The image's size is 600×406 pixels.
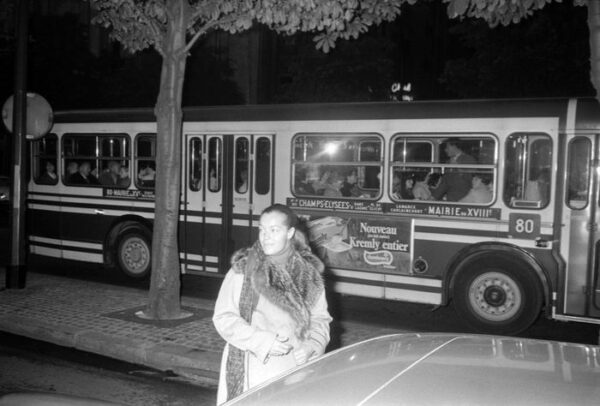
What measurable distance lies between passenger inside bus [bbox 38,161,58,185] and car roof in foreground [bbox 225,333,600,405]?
1086 centimetres

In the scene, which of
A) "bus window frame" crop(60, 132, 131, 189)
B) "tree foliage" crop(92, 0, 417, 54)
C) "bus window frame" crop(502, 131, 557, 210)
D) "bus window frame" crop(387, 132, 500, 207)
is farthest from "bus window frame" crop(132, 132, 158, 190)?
"bus window frame" crop(502, 131, 557, 210)

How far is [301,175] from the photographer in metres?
9.96

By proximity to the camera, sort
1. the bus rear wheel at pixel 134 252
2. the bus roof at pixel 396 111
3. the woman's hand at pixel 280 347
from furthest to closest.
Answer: the bus rear wheel at pixel 134 252 → the bus roof at pixel 396 111 → the woman's hand at pixel 280 347

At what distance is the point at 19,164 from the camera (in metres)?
9.98

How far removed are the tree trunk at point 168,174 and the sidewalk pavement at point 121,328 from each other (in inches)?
12.0

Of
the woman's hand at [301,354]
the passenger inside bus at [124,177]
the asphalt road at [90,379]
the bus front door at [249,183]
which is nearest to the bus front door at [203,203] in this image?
the bus front door at [249,183]

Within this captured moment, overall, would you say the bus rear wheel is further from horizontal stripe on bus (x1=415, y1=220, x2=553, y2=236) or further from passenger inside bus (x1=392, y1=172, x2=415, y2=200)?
horizontal stripe on bus (x1=415, y1=220, x2=553, y2=236)

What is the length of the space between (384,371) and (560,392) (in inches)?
23.4

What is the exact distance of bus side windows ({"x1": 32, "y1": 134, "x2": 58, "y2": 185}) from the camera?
12.5 meters

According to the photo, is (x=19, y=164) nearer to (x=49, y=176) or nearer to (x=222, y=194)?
(x=49, y=176)

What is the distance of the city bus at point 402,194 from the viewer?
8.25 m

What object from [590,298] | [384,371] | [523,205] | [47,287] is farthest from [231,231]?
[384,371]

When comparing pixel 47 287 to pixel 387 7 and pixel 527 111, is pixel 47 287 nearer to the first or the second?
pixel 387 7

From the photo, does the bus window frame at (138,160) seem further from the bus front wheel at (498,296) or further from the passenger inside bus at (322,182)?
the bus front wheel at (498,296)
